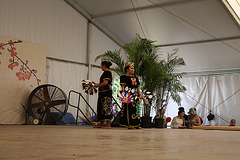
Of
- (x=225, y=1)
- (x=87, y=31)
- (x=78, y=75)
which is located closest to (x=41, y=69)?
(x=78, y=75)

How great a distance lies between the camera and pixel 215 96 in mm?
11844

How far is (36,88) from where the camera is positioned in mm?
8711

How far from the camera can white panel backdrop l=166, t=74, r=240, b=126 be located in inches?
451

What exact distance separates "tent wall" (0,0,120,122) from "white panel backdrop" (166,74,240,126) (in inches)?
137

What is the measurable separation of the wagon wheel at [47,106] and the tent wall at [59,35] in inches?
54.4

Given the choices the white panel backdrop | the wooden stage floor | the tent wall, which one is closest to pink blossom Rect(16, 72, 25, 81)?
the tent wall

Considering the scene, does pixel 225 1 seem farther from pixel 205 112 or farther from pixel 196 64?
pixel 205 112

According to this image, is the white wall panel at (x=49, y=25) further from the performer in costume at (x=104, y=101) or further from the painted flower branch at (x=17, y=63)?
the performer in costume at (x=104, y=101)

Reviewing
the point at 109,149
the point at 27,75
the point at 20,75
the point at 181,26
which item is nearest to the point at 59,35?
the point at 27,75

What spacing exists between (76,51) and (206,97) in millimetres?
4901

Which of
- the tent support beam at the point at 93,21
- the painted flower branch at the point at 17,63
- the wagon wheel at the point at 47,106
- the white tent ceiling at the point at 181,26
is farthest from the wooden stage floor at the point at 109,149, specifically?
the tent support beam at the point at 93,21

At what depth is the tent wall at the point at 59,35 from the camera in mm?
9492

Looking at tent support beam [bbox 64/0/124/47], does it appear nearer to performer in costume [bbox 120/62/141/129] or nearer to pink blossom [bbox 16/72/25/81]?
pink blossom [bbox 16/72/25/81]

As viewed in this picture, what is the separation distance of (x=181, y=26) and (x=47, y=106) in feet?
16.2
